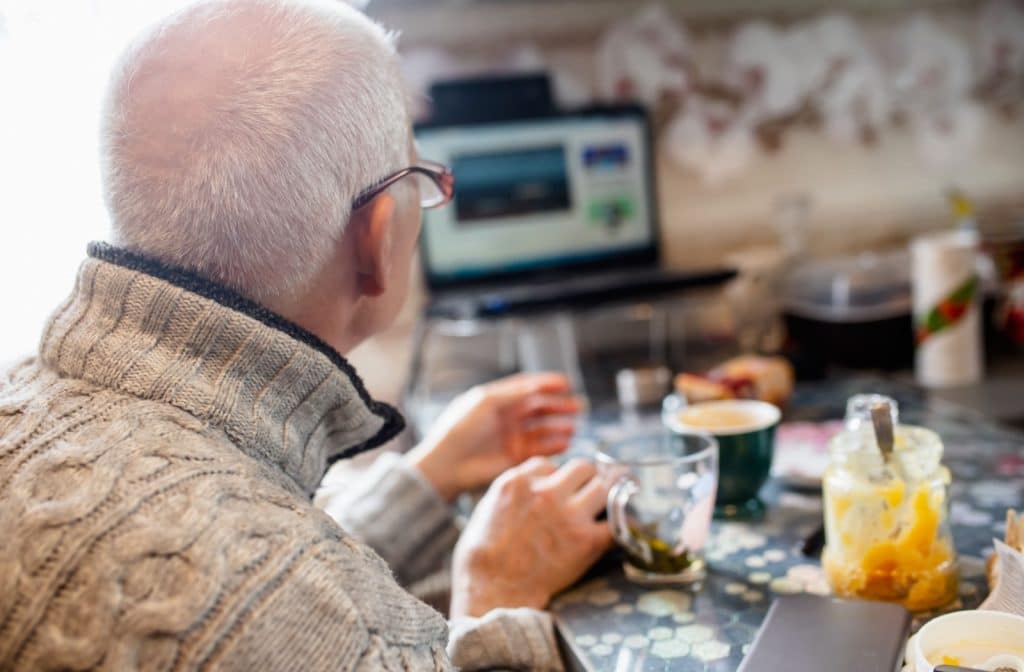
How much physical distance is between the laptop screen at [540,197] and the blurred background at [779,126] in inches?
3.9

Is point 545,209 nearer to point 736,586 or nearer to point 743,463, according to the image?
point 743,463

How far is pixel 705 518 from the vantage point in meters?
0.82

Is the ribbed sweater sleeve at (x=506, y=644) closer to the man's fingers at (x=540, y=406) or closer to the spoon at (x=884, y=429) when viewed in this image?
the spoon at (x=884, y=429)

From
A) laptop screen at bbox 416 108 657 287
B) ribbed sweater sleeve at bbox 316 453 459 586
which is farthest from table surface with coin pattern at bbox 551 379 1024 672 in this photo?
laptop screen at bbox 416 108 657 287

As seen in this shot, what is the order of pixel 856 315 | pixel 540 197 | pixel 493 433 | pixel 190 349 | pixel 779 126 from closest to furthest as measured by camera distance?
1. pixel 190 349
2. pixel 493 433
3. pixel 856 315
4. pixel 540 197
5. pixel 779 126

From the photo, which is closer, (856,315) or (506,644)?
(506,644)

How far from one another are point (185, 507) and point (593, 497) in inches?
18.1

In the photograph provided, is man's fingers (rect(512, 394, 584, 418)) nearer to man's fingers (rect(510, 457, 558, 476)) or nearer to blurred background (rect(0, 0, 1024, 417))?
man's fingers (rect(510, 457, 558, 476))

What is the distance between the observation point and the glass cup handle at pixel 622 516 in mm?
809

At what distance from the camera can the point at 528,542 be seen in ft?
2.71

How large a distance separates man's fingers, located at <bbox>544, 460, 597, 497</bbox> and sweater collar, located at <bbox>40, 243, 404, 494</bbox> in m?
0.30

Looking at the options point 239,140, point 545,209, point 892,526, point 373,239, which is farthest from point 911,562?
point 545,209

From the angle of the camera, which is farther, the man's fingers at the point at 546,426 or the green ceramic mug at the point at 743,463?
the man's fingers at the point at 546,426

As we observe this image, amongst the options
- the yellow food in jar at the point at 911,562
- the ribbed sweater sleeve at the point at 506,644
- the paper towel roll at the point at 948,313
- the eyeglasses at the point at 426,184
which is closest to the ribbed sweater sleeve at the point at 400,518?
the ribbed sweater sleeve at the point at 506,644
